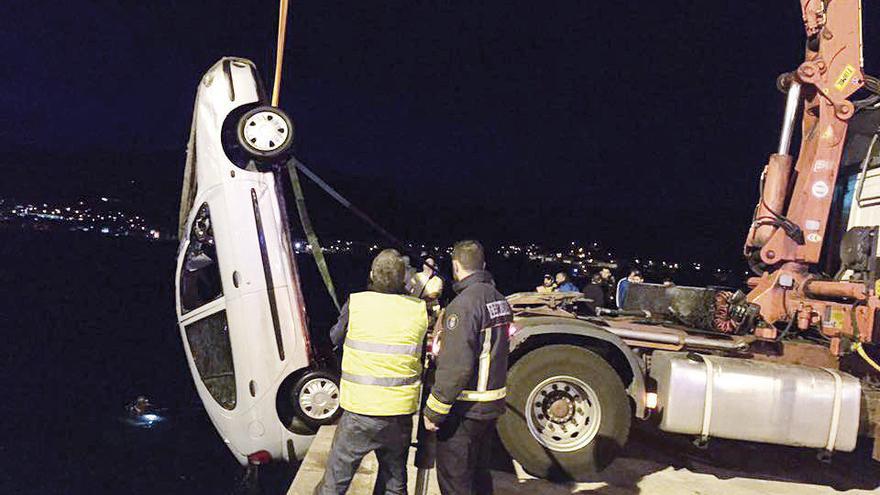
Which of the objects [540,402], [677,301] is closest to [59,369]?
[540,402]

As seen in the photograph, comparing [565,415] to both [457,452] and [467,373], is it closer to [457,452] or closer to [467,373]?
[457,452]

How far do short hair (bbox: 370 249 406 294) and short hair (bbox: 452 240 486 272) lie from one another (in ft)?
1.20

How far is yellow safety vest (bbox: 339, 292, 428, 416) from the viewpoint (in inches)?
130

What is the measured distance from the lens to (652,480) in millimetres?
4953

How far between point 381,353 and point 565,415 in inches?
89.3

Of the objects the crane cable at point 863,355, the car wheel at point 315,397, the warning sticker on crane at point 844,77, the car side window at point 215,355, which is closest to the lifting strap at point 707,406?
the crane cable at point 863,355

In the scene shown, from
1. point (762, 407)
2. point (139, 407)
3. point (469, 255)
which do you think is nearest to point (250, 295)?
point (469, 255)

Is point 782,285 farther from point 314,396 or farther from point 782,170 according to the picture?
point 314,396

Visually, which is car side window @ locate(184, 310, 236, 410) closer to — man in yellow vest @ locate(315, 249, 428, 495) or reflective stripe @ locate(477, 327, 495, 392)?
man in yellow vest @ locate(315, 249, 428, 495)

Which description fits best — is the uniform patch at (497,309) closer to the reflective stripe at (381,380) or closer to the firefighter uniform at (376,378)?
the firefighter uniform at (376,378)

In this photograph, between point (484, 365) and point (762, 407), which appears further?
point (762, 407)

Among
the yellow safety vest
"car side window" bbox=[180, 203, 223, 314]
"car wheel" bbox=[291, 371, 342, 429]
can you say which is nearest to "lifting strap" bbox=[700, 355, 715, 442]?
the yellow safety vest

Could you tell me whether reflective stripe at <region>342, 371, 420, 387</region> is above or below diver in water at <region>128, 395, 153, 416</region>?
above

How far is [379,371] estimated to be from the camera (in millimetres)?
3301
